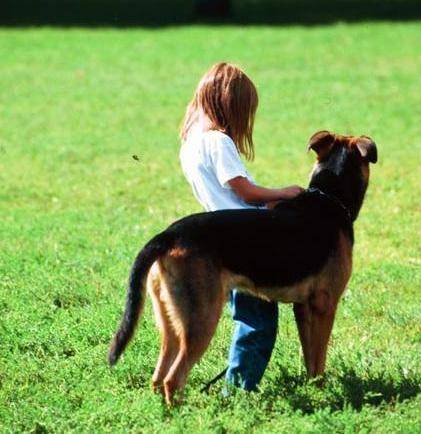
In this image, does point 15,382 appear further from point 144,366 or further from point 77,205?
point 77,205

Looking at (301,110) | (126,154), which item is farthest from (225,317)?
(301,110)

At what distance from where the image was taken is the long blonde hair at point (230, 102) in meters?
6.01

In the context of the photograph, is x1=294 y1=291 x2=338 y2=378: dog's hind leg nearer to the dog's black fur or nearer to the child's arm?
the dog's black fur

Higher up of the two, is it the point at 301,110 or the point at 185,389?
the point at 185,389

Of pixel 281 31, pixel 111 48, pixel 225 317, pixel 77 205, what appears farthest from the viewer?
pixel 281 31

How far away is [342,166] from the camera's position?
622 centimetres

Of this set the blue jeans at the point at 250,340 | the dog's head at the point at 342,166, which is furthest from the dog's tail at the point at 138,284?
the dog's head at the point at 342,166

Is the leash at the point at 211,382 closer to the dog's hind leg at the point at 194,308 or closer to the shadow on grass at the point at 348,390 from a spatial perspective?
the shadow on grass at the point at 348,390

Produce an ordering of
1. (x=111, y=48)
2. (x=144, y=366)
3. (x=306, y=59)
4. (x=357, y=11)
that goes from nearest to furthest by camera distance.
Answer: (x=144, y=366), (x=306, y=59), (x=111, y=48), (x=357, y=11)

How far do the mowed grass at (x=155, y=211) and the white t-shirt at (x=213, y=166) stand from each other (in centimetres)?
98

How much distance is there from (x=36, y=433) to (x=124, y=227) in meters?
5.11

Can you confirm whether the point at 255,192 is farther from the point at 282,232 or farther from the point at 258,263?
the point at 258,263

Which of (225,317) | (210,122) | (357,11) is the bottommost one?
(357,11)

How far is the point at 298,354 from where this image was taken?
22.2 feet
